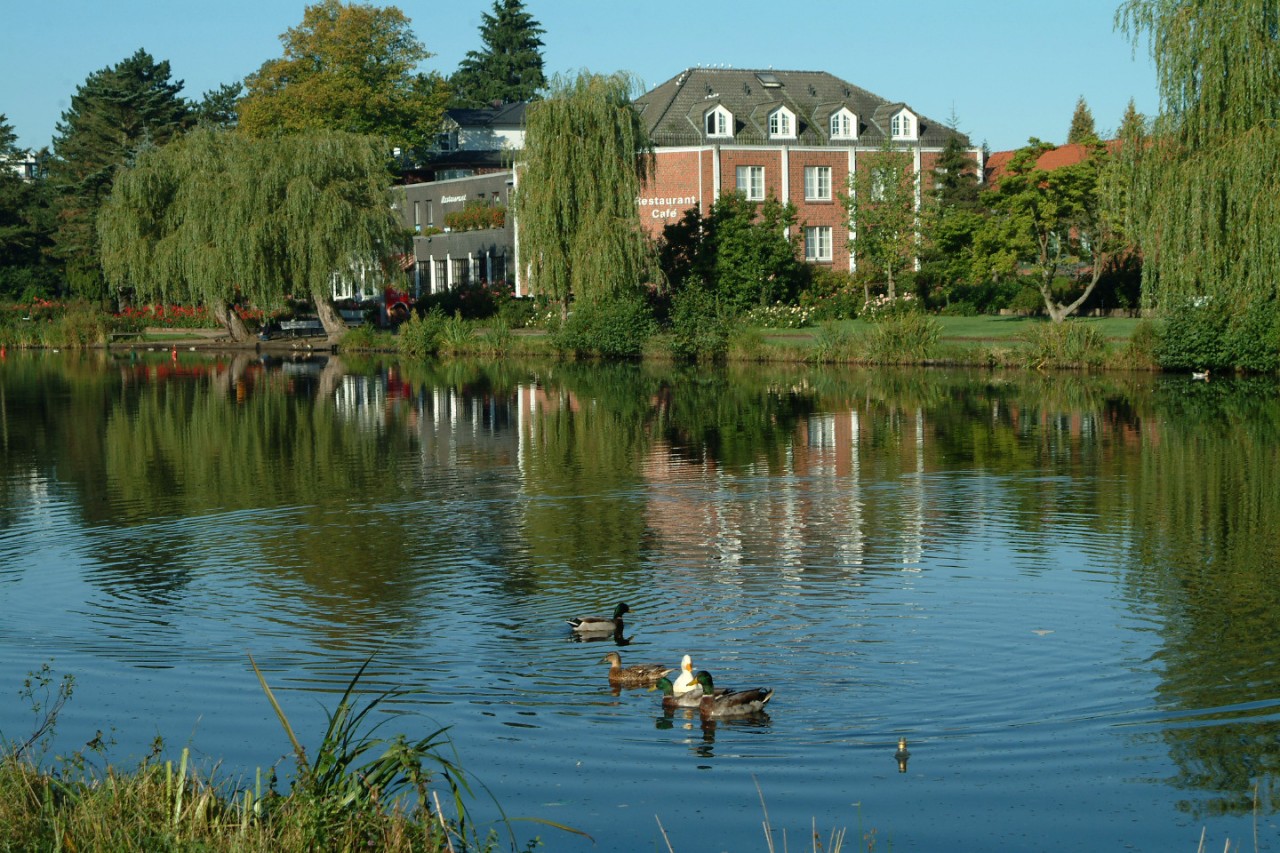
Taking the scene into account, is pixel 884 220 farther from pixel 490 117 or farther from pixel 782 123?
pixel 490 117

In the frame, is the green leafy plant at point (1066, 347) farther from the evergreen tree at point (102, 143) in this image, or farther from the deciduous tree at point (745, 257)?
the evergreen tree at point (102, 143)

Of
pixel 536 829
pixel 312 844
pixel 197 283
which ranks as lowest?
pixel 536 829

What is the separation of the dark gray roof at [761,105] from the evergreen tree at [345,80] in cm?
2284

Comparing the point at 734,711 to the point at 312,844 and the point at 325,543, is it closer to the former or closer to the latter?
the point at 312,844

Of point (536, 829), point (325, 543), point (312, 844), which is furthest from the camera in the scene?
point (325, 543)

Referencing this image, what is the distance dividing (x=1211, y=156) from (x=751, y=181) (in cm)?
3859

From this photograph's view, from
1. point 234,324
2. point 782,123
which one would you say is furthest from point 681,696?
point 782,123

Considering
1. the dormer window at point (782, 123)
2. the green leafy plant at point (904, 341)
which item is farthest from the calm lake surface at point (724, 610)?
the dormer window at point (782, 123)

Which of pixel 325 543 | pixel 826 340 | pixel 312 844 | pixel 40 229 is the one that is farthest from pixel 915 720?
pixel 40 229

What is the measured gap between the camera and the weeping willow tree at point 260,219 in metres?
59.8

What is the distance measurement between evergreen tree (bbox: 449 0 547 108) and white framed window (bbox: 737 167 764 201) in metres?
56.0

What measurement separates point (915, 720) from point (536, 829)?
3.30 meters

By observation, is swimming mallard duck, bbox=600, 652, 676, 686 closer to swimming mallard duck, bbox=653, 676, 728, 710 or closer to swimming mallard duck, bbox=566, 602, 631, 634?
swimming mallard duck, bbox=653, 676, 728, 710

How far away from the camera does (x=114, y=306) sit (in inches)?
3398
